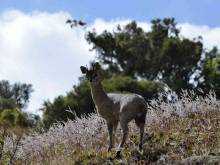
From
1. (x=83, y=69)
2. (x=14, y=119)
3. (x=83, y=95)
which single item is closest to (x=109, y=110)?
(x=83, y=69)

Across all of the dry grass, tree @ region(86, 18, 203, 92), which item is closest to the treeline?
tree @ region(86, 18, 203, 92)

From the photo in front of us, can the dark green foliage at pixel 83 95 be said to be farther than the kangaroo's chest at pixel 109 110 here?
Yes

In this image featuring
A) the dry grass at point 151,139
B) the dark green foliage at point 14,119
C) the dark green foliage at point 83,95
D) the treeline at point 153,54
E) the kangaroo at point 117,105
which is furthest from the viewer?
the treeline at point 153,54

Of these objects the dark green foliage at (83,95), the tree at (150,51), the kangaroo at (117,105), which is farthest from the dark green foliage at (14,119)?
the tree at (150,51)

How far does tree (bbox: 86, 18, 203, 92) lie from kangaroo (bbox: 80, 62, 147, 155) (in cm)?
3858

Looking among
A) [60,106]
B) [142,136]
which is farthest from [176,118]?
[60,106]

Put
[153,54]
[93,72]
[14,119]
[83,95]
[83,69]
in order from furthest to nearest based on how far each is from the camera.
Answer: [153,54]
[83,95]
[14,119]
[93,72]
[83,69]

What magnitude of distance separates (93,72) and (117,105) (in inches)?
28.5

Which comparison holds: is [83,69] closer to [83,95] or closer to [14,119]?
[14,119]

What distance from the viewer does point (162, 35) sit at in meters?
60.0

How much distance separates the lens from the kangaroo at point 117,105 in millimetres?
13602

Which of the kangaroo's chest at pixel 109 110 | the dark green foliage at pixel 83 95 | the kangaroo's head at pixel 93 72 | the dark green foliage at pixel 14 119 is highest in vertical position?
the dark green foliage at pixel 83 95

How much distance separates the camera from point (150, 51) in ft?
193

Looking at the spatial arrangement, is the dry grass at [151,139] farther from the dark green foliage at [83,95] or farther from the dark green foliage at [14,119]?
the dark green foliage at [83,95]
